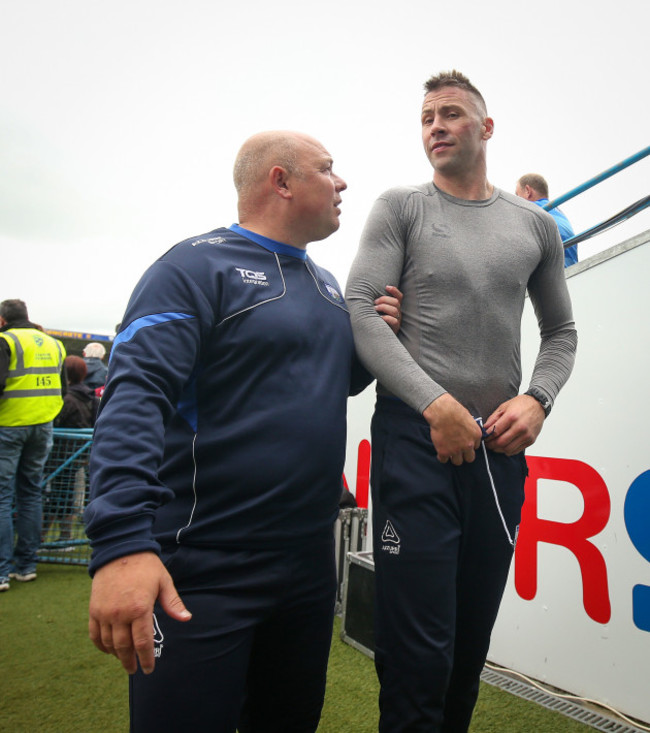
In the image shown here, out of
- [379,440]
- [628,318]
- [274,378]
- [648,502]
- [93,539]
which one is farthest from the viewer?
[628,318]

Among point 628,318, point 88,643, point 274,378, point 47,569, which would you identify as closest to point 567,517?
point 628,318

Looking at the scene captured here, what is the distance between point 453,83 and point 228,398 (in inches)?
42.5

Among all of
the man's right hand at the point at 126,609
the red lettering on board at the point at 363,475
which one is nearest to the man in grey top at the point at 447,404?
the man's right hand at the point at 126,609

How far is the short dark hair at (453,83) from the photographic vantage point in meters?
1.51

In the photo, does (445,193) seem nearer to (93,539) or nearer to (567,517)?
(93,539)

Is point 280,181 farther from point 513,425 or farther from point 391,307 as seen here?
point 513,425

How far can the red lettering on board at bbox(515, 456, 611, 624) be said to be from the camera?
88.4 inches

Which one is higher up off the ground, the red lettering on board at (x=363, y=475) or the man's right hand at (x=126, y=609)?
the man's right hand at (x=126, y=609)

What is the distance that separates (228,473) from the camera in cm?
111

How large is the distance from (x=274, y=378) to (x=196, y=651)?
1.81ft

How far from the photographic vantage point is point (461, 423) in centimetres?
118

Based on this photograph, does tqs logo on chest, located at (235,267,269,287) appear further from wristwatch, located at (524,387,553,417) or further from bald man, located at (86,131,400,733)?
wristwatch, located at (524,387,553,417)

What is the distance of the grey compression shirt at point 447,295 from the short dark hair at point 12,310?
366 centimetres

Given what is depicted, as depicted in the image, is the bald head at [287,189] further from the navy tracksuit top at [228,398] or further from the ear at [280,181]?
the navy tracksuit top at [228,398]
